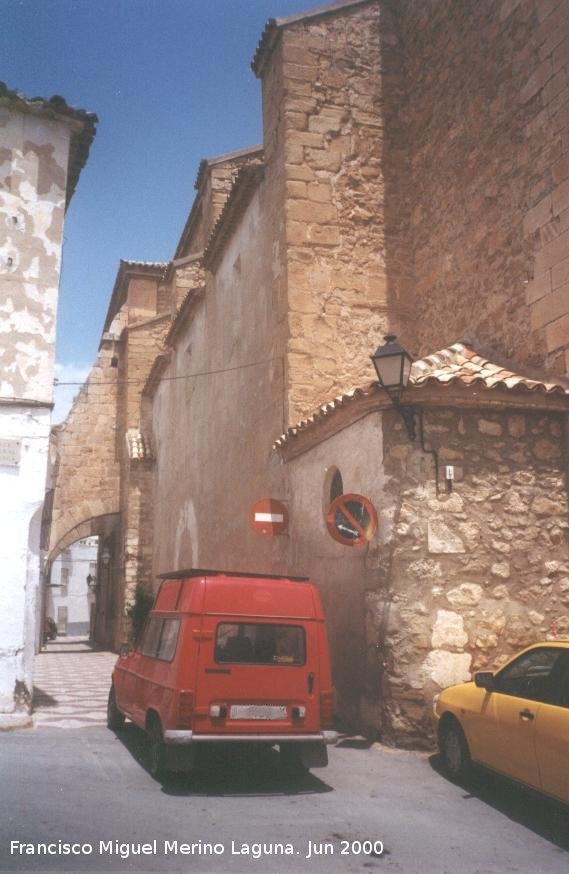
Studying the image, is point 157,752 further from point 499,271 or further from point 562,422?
point 499,271

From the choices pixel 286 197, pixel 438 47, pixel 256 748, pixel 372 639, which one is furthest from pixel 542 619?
pixel 438 47

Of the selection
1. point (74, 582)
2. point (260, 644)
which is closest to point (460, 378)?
point (260, 644)

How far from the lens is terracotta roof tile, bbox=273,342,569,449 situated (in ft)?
25.1

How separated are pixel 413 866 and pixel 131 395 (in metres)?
20.0

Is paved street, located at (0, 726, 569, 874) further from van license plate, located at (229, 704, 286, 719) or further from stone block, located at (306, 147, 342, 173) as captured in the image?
stone block, located at (306, 147, 342, 173)

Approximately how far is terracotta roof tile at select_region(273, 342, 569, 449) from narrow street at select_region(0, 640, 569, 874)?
11.6ft

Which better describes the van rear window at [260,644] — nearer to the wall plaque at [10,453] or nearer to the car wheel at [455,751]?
the car wheel at [455,751]

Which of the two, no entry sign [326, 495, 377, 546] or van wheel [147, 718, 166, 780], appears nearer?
van wheel [147, 718, 166, 780]

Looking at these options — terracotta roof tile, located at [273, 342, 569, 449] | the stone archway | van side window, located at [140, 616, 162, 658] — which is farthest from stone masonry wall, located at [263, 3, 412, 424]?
the stone archway

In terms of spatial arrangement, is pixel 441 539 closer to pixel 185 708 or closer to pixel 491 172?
pixel 185 708

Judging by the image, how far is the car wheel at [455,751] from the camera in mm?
6074

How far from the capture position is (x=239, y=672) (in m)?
6.03

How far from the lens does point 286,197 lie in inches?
464

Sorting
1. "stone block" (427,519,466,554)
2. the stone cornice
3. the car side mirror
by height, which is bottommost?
the car side mirror
